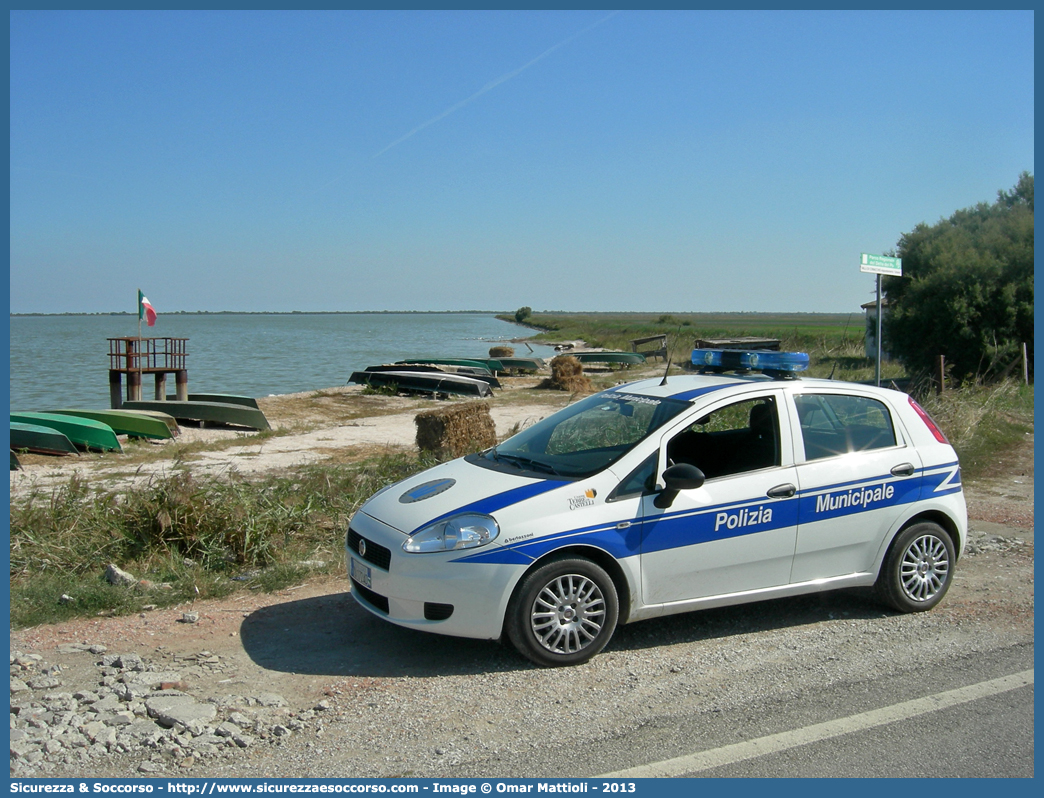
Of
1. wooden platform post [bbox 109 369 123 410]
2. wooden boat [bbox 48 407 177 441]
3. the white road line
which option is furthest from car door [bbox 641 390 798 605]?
wooden platform post [bbox 109 369 123 410]

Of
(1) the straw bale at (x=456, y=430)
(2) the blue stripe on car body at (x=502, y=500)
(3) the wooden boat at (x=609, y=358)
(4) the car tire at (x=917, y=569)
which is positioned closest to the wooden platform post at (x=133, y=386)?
(1) the straw bale at (x=456, y=430)

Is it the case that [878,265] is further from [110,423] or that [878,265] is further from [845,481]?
[110,423]

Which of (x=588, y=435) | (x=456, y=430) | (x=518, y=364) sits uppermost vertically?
(x=518, y=364)

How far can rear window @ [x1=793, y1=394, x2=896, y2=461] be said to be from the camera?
572cm

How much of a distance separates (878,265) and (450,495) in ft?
22.4

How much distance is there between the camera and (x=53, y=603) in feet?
19.4

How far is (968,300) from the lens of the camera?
22953mm

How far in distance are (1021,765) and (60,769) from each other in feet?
13.9

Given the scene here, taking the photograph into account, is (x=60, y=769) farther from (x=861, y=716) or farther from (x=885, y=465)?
(x=885, y=465)

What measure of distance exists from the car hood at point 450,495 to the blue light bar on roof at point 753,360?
6.38 ft

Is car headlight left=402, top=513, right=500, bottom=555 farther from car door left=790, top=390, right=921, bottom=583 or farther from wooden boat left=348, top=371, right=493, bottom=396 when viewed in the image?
wooden boat left=348, top=371, right=493, bottom=396

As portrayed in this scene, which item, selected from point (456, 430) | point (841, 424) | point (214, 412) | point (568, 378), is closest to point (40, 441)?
point (214, 412)

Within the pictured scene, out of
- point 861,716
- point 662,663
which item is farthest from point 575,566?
point 861,716

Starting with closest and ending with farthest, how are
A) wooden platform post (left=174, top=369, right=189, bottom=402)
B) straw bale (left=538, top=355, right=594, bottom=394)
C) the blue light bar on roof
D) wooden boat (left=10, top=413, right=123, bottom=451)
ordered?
the blue light bar on roof < wooden boat (left=10, top=413, right=123, bottom=451) < wooden platform post (left=174, top=369, right=189, bottom=402) < straw bale (left=538, top=355, right=594, bottom=394)
